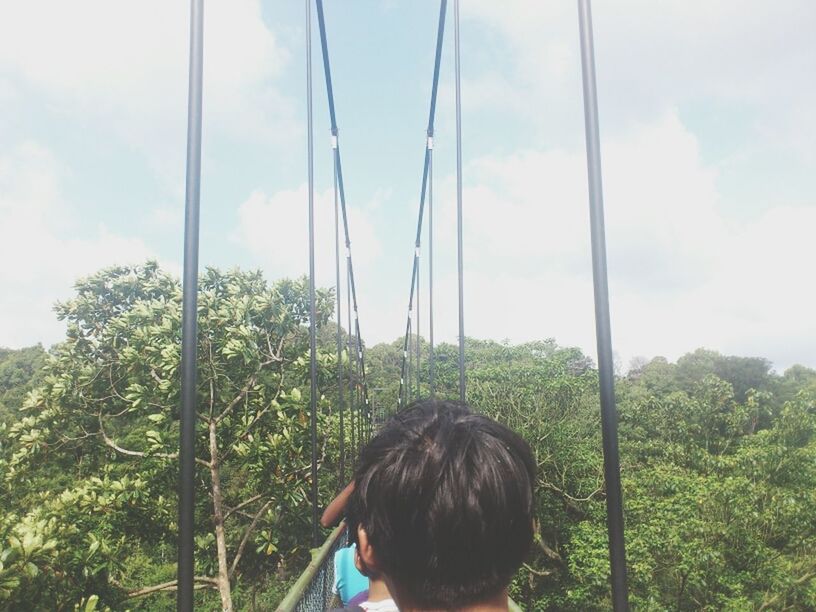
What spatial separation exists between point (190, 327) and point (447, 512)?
0.67m

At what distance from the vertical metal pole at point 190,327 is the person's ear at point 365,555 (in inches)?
19.3

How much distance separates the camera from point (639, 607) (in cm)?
1116

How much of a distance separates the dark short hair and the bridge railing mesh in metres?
0.80

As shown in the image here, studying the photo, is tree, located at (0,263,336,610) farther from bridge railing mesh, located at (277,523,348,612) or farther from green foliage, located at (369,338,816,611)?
green foliage, located at (369,338,816,611)

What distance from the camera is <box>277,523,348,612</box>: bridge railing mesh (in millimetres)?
1439

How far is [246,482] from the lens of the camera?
32.5ft

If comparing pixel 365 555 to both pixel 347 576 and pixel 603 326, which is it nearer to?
pixel 603 326

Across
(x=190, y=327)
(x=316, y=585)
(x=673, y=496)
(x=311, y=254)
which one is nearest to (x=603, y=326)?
(x=190, y=327)

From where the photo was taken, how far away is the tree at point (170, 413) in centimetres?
791

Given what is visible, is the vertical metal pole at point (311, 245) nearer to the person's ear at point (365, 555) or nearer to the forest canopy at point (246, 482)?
the forest canopy at point (246, 482)

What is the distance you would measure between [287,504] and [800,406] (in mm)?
9730

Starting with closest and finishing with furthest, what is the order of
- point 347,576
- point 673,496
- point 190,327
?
point 190,327 → point 347,576 → point 673,496

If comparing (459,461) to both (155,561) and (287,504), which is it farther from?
(155,561)

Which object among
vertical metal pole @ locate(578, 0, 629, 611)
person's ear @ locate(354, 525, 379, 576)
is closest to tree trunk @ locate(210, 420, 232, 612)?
vertical metal pole @ locate(578, 0, 629, 611)
